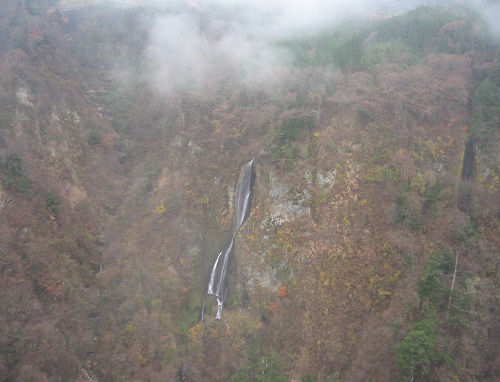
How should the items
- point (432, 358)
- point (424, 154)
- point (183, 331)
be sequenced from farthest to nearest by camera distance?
point (424, 154)
point (183, 331)
point (432, 358)

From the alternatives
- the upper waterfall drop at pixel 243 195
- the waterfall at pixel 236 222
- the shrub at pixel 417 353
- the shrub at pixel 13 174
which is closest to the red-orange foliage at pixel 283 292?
the waterfall at pixel 236 222

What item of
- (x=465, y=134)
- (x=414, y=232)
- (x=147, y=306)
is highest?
(x=465, y=134)

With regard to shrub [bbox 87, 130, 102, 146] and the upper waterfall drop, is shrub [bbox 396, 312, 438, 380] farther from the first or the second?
shrub [bbox 87, 130, 102, 146]

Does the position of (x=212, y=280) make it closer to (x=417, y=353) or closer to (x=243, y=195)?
(x=243, y=195)

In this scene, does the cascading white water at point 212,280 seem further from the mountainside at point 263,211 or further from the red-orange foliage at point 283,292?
the red-orange foliage at point 283,292

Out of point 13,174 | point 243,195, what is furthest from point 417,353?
point 13,174

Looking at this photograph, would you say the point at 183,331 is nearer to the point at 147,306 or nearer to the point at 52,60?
the point at 147,306

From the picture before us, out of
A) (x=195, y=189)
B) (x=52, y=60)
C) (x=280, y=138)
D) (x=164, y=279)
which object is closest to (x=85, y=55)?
(x=52, y=60)
